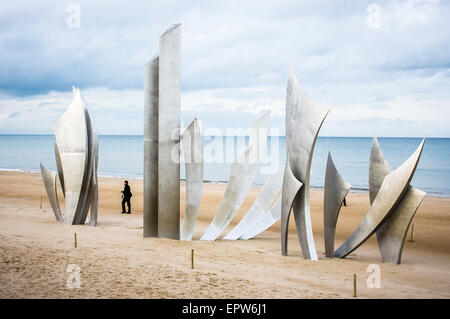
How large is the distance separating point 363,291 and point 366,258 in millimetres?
3321

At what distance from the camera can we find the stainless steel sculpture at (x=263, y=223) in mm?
13375

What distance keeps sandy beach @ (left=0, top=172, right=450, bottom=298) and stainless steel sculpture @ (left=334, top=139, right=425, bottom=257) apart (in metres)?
0.81

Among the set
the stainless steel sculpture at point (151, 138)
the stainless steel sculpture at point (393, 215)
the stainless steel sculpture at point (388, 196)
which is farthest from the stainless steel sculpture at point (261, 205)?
the stainless steel sculpture at point (388, 196)

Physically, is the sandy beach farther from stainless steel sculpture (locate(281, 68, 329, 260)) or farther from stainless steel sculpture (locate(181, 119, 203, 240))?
stainless steel sculpture (locate(281, 68, 329, 260))

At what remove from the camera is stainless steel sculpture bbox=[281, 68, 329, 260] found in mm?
10156

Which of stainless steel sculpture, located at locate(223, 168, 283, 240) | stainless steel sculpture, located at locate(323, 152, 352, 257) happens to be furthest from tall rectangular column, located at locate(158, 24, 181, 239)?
stainless steel sculpture, located at locate(323, 152, 352, 257)

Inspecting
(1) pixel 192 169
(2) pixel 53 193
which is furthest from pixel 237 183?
(2) pixel 53 193

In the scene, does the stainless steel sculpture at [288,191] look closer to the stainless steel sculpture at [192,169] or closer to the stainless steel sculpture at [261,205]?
the stainless steel sculpture at [192,169]

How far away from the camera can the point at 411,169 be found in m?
9.96

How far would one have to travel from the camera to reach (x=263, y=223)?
13531 mm

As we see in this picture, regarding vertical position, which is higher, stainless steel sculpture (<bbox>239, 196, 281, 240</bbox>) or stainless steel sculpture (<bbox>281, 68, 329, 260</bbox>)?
stainless steel sculpture (<bbox>281, 68, 329, 260</bbox>)

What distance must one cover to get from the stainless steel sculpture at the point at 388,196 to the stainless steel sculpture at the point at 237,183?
346 centimetres

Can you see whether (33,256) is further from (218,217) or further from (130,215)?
(130,215)

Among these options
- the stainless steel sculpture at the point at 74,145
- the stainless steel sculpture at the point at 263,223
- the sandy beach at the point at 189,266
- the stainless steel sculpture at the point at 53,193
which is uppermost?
the stainless steel sculpture at the point at 74,145
